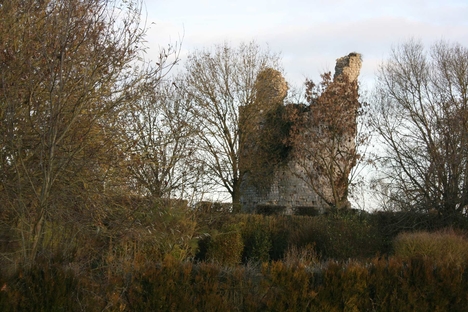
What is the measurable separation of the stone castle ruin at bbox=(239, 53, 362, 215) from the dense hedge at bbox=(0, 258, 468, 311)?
54.3 ft

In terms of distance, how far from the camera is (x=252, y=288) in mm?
6855

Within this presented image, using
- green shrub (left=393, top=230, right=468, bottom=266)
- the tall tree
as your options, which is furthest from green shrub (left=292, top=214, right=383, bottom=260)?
the tall tree

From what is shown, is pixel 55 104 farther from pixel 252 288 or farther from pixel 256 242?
pixel 256 242

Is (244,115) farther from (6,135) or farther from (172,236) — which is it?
(6,135)

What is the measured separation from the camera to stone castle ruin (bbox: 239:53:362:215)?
24484mm

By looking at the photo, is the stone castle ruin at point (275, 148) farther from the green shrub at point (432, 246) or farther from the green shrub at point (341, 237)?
the green shrub at point (432, 246)

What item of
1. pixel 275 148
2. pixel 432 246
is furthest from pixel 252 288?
pixel 275 148

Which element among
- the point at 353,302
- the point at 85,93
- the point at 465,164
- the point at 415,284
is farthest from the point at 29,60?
the point at 465,164

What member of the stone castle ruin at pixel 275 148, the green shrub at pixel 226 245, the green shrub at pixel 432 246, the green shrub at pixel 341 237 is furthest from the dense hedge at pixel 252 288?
the stone castle ruin at pixel 275 148

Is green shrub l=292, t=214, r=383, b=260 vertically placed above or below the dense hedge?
above

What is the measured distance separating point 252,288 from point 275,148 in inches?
729

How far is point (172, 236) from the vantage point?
11398 millimetres

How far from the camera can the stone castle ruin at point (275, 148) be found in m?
24.5

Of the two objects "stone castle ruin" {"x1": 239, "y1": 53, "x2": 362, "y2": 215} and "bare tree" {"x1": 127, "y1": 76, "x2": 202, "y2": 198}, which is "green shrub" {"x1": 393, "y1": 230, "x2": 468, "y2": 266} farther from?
"stone castle ruin" {"x1": 239, "y1": 53, "x2": 362, "y2": 215}
